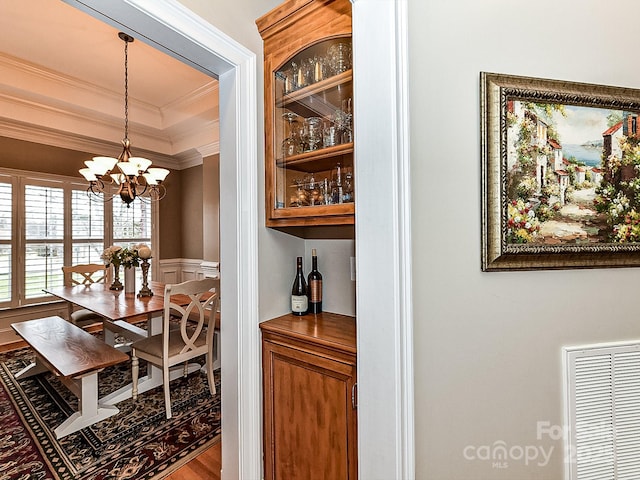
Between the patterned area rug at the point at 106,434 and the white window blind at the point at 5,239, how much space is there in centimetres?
147

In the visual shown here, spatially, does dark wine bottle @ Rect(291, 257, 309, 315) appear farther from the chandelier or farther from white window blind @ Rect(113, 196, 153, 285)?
white window blind @ Rect(113, 196, 153, 285)

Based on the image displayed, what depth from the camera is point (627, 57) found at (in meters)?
1.20

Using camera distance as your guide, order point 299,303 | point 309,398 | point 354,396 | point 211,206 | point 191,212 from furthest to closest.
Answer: point 191,212
point 211,206
point 299,303
point 309,398
point 354,396

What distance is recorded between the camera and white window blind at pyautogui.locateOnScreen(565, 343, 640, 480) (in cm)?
114

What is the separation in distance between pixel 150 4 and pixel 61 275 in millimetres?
4343

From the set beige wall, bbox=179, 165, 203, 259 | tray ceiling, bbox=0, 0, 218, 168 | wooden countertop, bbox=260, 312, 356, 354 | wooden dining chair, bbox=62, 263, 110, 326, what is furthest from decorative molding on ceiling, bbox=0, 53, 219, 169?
wooden countertop, bbox=260, 312, 356, 354

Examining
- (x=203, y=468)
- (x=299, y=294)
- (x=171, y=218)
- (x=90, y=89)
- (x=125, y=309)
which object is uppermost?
(x=90, y=89)

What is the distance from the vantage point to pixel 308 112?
5.19 feet

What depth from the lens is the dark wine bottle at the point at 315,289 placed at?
171cm

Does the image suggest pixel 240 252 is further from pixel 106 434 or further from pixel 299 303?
pixel 106 434

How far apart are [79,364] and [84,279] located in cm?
224

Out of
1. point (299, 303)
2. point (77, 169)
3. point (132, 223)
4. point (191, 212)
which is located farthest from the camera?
point (191, 212)

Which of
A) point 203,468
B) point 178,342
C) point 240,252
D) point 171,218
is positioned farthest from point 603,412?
point 171,218

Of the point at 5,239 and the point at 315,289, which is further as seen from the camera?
the point at 5,239
